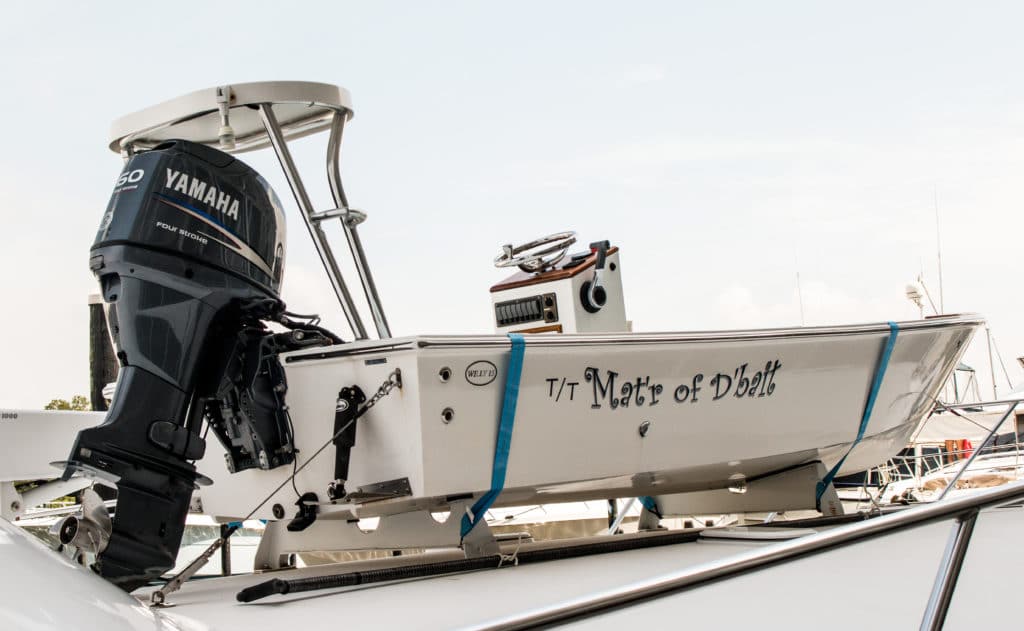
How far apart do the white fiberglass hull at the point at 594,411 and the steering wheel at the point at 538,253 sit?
91 centimetres

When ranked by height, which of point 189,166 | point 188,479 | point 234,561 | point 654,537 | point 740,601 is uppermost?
point 189,166

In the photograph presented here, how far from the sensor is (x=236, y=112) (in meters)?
3.21

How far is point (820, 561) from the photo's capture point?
6.04 ft

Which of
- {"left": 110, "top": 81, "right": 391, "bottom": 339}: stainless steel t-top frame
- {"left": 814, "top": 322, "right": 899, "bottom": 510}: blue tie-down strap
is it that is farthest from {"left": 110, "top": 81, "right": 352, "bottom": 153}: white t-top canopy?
{"left": 814, "top": 322, "right": 899, "bottom": 510}: blue tie-down strap

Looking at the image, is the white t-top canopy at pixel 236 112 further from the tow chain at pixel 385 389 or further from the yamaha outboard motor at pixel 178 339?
the tow chain at pixel 385 389

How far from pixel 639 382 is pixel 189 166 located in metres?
1.48

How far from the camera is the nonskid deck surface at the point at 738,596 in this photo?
170 cm

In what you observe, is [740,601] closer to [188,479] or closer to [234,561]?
[188,479]

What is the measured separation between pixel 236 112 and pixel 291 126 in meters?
0.19

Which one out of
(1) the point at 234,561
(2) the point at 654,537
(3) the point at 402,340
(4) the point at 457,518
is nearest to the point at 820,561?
(3) the point at 402,340

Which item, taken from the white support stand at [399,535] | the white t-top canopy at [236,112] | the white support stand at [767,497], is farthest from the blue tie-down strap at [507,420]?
the white support stand at [767,497]

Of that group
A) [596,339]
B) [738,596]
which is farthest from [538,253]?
[738,596]

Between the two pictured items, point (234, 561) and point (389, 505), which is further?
point (234, 561)

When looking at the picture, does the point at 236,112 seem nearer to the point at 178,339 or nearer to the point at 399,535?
the point at 178,339
